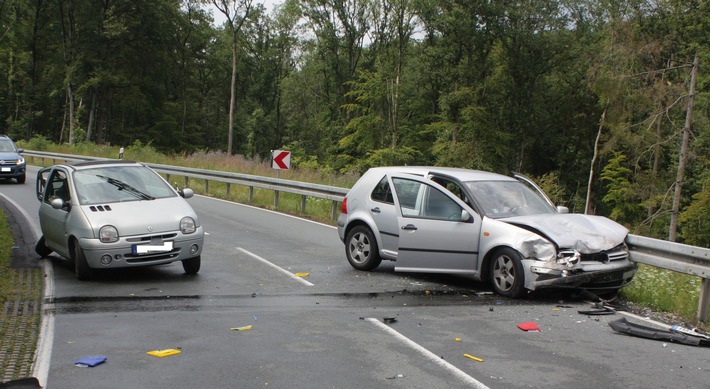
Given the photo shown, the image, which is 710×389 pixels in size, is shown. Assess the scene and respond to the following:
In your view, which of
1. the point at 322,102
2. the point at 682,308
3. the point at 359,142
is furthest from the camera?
the point at 322,102

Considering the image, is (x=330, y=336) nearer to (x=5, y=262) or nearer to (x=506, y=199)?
(x=506, y=199)

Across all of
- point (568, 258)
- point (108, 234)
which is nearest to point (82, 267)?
point (108, 234)

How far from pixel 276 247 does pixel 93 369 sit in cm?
747

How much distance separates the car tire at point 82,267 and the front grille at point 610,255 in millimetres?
6406

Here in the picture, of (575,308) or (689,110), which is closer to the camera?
(575,308)

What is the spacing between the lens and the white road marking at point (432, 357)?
5585 millimetres

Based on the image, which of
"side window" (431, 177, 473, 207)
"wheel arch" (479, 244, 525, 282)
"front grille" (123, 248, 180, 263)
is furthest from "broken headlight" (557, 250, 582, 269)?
"front grille" (123, 248, 180, 263)

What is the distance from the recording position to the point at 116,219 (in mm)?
9680

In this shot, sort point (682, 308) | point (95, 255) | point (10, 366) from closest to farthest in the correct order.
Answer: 1. point (10, 366)
2. point (682, 308)
3. point (95, 255)

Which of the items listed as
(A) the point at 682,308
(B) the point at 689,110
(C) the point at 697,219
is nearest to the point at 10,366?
(A) the point at 682,308

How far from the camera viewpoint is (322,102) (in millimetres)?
66062

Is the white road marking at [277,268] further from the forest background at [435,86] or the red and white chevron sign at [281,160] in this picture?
the forest background at [435,86]

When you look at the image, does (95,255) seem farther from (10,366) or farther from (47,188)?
(10,366)

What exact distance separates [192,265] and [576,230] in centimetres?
533
